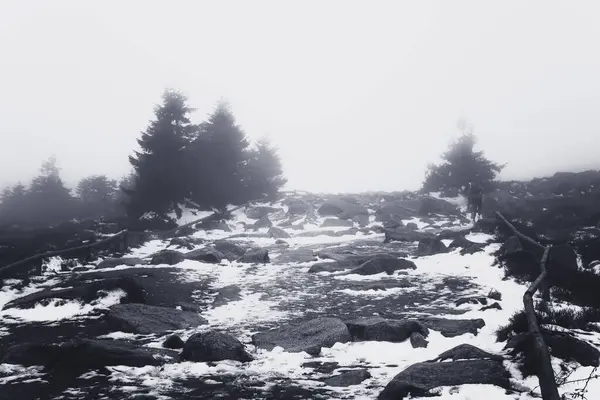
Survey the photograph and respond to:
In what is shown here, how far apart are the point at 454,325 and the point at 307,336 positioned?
3046 mm

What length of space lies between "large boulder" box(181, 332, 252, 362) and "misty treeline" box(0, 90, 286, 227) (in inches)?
803

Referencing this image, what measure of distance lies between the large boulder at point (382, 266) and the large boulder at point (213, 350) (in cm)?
850

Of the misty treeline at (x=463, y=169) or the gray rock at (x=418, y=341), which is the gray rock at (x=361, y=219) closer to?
the misty treeline at (x=463, y=169)

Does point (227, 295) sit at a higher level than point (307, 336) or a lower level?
lower

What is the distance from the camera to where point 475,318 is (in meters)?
8.88

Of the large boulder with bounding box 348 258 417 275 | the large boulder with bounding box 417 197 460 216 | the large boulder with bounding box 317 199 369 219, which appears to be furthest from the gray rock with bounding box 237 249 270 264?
the large boulder with bounding box 417 197 460 216

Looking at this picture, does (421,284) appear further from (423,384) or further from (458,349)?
(423,384)

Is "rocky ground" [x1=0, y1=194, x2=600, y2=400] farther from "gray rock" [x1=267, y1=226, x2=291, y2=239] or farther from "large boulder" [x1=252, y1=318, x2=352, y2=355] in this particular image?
"gray rock" [x1=267, y1=226, x2=291, y2=239]

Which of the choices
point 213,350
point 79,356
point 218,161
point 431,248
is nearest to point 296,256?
point 431,248

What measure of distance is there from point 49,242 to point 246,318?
44.9 feet

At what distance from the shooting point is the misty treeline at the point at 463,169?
4034 centimetres

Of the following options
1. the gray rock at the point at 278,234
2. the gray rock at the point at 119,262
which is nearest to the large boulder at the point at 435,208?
the gray rock at the point at 278,234

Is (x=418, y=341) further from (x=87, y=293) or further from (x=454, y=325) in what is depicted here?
(x=87, y=293)

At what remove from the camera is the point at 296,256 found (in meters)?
19.3
